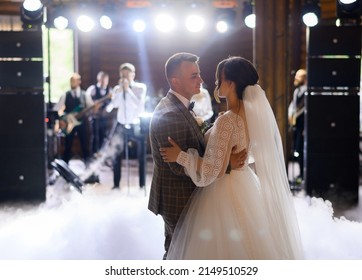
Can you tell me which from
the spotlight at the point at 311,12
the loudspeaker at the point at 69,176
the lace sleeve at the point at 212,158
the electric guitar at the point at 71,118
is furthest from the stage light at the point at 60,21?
the lace sleeve at the point at 212,158

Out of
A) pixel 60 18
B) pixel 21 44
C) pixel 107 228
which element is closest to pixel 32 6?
pixel 21 44

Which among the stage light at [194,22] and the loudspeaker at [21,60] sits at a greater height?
the stage light at [194,22]

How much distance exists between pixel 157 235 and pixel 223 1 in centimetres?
425

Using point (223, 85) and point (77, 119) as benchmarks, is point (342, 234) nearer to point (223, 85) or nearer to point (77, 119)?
point (223, 85)

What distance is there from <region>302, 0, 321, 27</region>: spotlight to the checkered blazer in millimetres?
3784

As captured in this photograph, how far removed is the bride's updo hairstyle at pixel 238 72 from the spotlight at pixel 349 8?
10.3 feet

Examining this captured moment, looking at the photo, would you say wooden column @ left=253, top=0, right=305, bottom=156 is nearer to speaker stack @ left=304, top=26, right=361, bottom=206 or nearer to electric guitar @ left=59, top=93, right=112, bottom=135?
speaker stack @ left=304, top=26, right=361, bottom=206

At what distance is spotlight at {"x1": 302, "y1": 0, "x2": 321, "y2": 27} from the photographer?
21.3 feet

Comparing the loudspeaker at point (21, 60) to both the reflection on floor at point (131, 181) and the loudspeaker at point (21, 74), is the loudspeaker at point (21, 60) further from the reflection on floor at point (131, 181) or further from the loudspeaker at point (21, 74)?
the reflection on floor at point (131, 181)

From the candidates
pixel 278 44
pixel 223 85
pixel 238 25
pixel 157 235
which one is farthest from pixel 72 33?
pixel 223 85

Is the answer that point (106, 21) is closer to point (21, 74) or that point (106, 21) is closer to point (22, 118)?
point (21, 74)

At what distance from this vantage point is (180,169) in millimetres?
3010

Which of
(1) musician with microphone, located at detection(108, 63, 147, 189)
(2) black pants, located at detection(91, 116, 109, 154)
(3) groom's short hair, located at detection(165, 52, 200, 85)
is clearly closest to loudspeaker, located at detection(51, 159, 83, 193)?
(1) musician with microphone, located at detection(108, 63, 147, 189)

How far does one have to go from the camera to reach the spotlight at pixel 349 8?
582 centimetres
